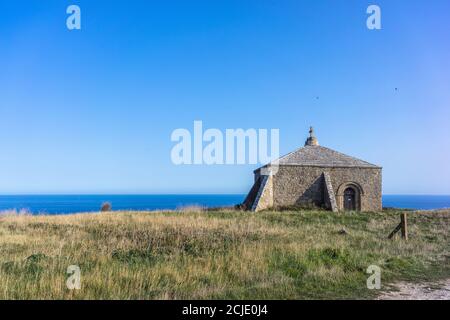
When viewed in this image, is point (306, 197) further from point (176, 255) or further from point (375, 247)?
point (176, 255)

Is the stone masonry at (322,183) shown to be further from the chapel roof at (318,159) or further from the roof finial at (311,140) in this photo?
the roof finial at (311,140)

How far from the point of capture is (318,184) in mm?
28047

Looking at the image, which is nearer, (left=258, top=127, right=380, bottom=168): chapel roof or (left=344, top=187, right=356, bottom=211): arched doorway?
(left=258, top=127, right=380, bottom=168): chapel roof

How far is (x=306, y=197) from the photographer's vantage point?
28.0m

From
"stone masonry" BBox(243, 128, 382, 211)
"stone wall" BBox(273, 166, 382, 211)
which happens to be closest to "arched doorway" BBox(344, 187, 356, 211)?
"stone masonry" BBox(243, 128, 382, 211)

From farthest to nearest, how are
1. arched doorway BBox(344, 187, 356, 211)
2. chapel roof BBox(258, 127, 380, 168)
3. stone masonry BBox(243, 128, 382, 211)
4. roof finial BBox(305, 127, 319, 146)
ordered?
1. roof finial BBox(305, 127, 319, 146)
2. arched doorway BBox(344, 187, 356, 211)
3. chapel roof BBox(258, 127, 380, 168)
4. stone masonry BBox(243, 128, 382, 211)

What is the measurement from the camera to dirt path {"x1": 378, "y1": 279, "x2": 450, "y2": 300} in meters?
6.88

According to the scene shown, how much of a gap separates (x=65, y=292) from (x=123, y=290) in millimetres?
967

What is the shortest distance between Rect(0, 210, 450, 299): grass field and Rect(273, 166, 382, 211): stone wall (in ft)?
41.3

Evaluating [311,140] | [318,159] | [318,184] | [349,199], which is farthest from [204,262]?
[311,140]

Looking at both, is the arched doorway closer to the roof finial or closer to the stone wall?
the stone wall

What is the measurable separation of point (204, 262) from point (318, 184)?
67.5 ft
